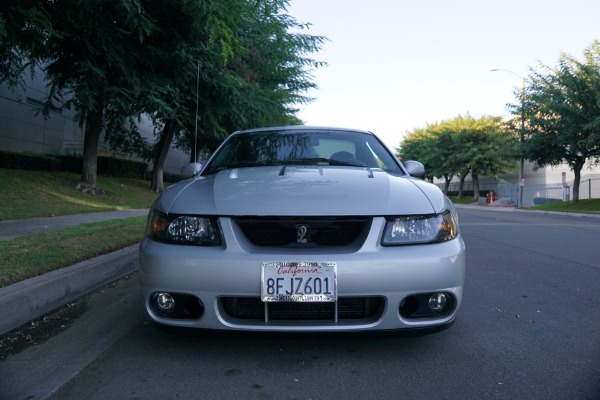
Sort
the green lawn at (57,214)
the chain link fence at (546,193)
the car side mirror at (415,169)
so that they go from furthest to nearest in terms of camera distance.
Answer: the chain link fence at (546,193) → the green lawn at (57,214) → the car side mirror at (415,169)

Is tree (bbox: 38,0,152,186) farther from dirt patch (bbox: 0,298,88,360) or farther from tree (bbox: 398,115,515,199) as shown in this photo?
tree (bbox: 398,115,515,199)

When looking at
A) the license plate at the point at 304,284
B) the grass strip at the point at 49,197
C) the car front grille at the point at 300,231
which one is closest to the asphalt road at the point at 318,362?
the license plate at the point at 304,284

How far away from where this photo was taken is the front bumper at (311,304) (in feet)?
8.39

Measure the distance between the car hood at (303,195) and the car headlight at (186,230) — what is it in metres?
0.04

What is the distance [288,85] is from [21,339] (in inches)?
924

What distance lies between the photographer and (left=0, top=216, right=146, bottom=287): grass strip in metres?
A: 4.36

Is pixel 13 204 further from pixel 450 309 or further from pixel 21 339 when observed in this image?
pixel 450 309

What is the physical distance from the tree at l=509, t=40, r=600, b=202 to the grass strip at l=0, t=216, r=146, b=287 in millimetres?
24426

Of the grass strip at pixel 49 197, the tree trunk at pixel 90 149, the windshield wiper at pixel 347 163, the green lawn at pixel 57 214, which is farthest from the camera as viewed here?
the tree trunk at pixel 90 149

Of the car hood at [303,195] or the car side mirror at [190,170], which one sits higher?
the car side mirror at [190,170]

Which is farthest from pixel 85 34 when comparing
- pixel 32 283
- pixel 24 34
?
pixel 32 283

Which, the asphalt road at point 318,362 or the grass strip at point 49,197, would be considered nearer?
the asphalt road at point 318,362

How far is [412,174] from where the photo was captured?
13.5 feet

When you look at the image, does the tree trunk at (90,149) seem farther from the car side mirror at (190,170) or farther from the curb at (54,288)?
the car side mirror at (190,170)
